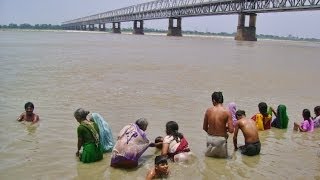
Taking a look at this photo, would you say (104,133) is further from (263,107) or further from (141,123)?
(263,107)

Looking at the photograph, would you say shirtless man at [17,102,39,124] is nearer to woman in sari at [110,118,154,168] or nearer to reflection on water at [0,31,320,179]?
reflection on water at [0,31,320,179]

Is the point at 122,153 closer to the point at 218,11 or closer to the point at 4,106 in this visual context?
Answer: the point at 4,106

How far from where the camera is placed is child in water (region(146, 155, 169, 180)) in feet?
20.8

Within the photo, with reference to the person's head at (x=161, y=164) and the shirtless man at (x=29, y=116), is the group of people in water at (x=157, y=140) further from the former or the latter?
the shirtless man at (x=29, y=116)

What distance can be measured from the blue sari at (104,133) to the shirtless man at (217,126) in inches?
69.5

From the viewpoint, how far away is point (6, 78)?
17.2m

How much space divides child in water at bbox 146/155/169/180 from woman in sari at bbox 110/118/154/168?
0.66m

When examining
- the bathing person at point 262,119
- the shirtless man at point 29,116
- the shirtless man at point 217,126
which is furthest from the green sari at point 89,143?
the bathing person at point 262,119

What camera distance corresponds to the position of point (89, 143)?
23.5ft

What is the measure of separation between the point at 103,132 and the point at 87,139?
2.07ft

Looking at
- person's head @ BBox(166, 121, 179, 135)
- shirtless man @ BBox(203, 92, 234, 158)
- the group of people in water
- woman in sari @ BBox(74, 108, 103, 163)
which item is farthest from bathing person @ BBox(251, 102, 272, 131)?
woman in sari @ BBox(74, 108, 103, 163)

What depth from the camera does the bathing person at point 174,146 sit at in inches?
289

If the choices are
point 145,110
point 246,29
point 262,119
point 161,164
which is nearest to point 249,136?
point 262,119

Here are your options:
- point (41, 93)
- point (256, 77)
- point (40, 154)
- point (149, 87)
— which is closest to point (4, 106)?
point (41, 93)
